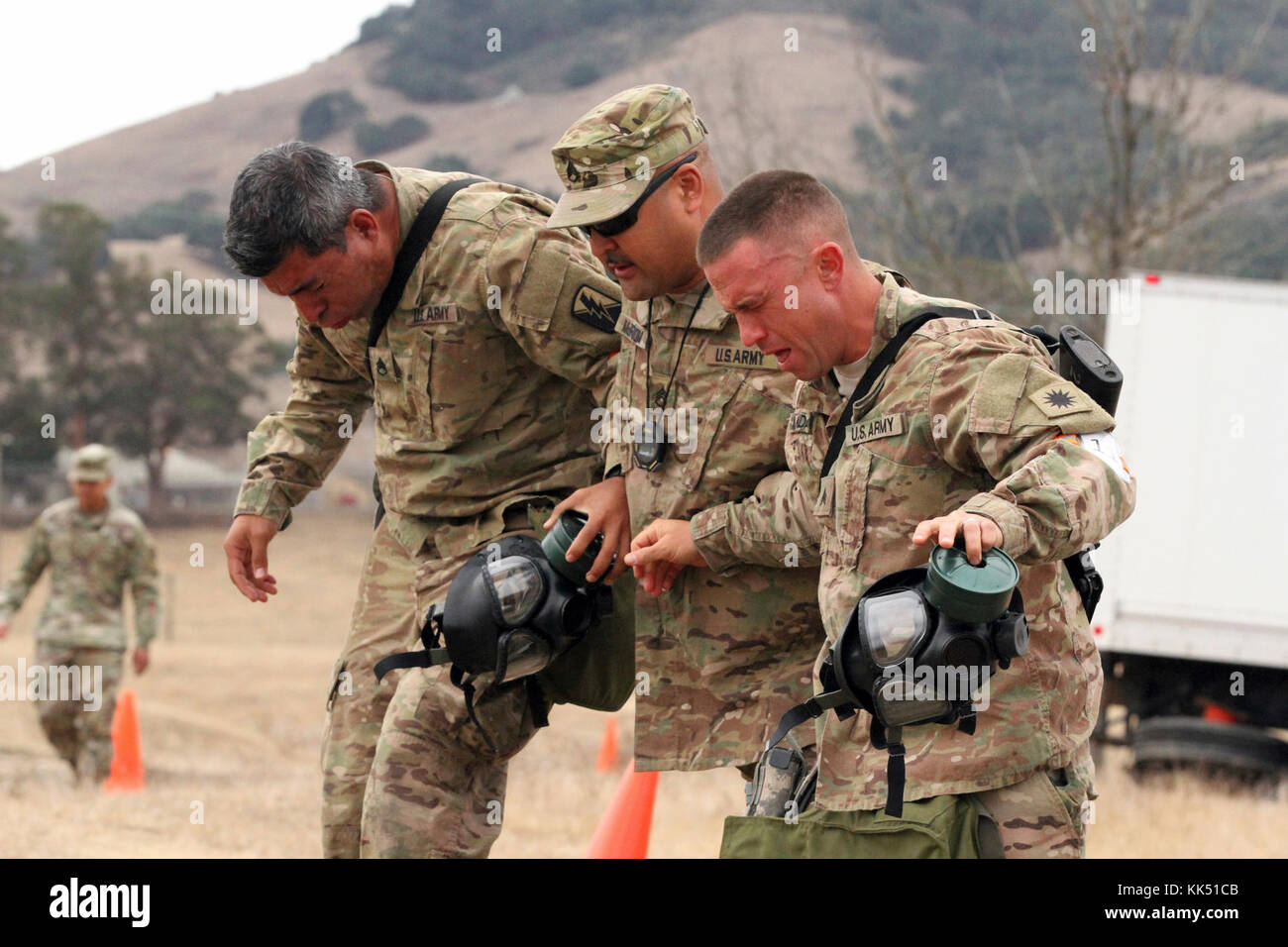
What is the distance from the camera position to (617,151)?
408cm

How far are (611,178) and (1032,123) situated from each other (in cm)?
6812

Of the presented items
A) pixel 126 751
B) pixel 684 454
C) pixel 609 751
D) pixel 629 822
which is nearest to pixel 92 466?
pixel 126 751

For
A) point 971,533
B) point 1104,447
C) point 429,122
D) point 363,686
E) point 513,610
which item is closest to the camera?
point 971,533

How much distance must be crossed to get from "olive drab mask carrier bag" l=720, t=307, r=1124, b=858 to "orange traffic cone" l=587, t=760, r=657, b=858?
290cm

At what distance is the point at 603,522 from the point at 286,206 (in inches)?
45.6

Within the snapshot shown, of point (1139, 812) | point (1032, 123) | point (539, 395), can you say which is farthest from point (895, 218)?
point (1032, 123)

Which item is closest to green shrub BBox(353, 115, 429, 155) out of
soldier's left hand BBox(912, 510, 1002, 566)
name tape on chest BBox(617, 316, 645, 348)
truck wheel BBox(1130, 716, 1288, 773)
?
truck wheel BBox(1130, 716, 1288, 773)

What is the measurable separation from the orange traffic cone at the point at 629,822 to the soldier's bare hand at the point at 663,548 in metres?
2.57

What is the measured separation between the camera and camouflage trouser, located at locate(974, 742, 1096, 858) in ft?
10.7

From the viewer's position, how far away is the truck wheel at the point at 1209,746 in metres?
11.3

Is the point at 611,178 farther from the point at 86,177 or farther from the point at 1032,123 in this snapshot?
the point at 86,177

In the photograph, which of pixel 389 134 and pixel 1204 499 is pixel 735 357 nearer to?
pixel 1204 499

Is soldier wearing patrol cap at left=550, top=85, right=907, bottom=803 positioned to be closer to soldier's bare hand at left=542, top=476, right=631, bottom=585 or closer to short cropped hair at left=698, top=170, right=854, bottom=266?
soldier's bare hand at left=542, top=476, right=631, bottom=585

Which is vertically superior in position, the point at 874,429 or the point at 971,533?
the point at 874,429
